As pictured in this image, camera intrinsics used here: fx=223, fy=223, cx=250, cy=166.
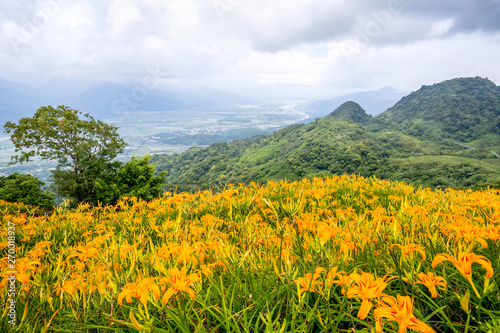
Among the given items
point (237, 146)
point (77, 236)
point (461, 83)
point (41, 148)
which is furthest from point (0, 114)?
point (461, 83)

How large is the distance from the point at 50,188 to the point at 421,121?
427ft

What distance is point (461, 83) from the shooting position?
12050 centimetres

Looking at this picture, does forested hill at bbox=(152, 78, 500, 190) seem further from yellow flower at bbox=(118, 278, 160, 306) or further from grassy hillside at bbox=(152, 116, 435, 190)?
yellow flower at bbox=(118, 278, 160, 306)

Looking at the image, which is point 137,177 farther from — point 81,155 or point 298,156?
point 298,156

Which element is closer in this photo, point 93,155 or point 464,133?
point 93,155

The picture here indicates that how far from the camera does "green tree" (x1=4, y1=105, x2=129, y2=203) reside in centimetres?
1482

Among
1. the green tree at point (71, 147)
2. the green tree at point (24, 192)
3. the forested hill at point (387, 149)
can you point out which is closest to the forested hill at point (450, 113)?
the forested hill at point (387, 149)

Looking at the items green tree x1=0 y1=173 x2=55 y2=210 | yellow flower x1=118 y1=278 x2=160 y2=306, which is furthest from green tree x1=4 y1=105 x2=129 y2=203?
yellow flower x1=118 y1=278 x2=160 y2=306

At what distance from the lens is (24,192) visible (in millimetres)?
12398

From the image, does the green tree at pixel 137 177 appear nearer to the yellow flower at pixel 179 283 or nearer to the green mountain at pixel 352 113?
the yellow flower at pixel 179 283

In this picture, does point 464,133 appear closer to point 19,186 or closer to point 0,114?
point 19,186

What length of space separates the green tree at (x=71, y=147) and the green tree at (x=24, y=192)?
224cm

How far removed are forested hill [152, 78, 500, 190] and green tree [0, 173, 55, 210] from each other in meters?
23.0

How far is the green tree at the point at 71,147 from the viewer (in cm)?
1482
